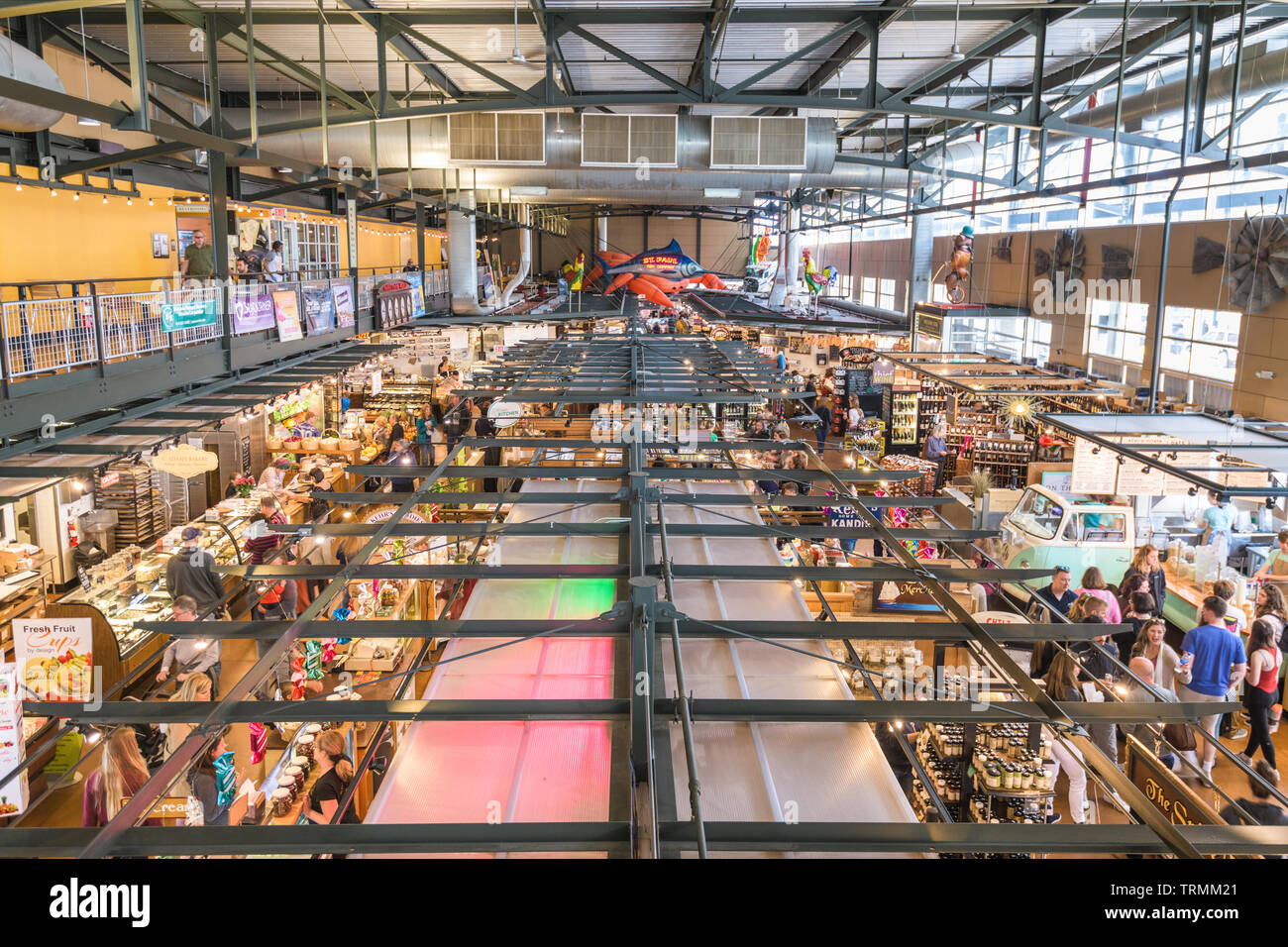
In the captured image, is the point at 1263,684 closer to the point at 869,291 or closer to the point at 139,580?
the point at 139,580

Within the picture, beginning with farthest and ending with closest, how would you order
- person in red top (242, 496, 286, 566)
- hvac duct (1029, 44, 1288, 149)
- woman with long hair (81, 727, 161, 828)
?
hvac duct (1029, 44, 1288, 149) → person in red top (242, 496, 286, 566) → woman with long hair (81, 727, 161, 828)

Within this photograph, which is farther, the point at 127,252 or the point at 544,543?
the point at 127,252

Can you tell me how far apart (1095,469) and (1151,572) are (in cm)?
162

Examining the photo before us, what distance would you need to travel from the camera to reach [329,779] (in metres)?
6.50

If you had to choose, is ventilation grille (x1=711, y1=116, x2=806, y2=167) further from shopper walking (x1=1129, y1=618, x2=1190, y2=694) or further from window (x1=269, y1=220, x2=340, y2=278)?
window (x1=269, y1=220, x2=340, y2=278)

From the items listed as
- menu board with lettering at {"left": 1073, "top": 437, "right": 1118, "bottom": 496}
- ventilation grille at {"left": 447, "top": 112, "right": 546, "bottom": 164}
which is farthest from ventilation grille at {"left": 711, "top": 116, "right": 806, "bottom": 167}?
menu board with lettering at {"left": 1073, "top": 437, "right": 1118, "bottom": 496}

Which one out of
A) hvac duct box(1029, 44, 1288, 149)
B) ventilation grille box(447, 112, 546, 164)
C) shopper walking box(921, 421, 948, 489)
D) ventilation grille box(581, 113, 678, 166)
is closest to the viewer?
hvac duct box(1029, 44, 1288, 149)

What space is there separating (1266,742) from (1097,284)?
12.8 m

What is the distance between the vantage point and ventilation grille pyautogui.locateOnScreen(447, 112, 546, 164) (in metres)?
12.3

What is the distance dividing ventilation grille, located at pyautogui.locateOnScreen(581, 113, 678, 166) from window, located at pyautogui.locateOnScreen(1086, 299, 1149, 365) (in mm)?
10314

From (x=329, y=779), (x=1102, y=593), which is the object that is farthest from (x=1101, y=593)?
(x=329, y=779)
